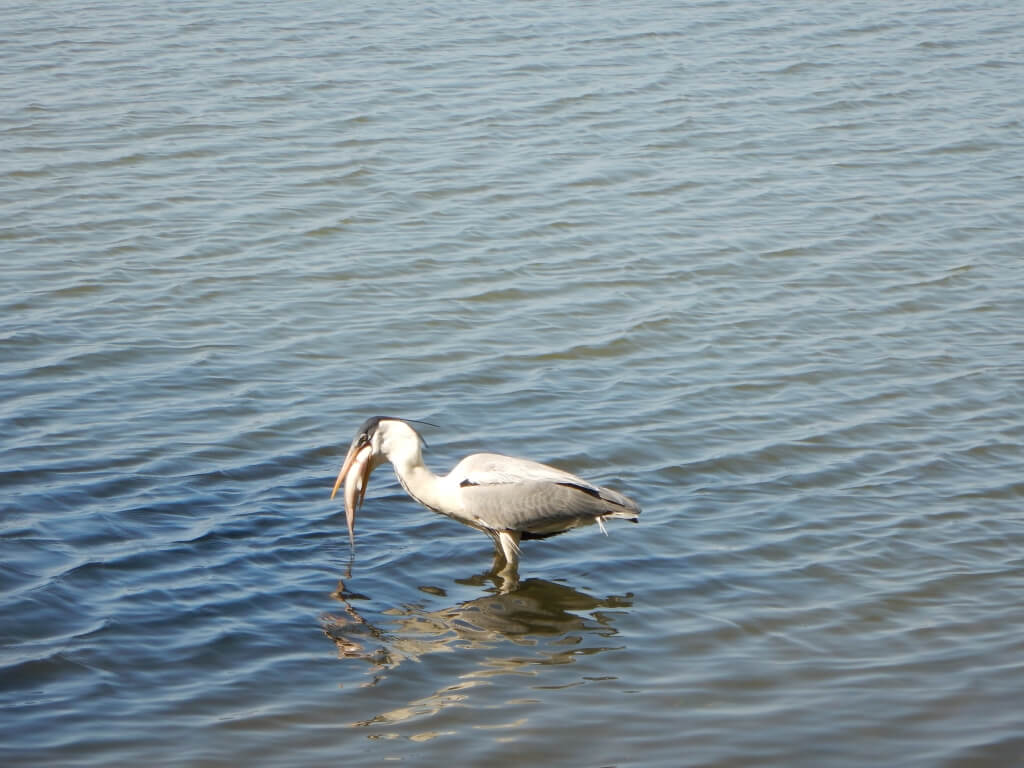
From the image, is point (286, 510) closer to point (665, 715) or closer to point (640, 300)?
point (665, 715)

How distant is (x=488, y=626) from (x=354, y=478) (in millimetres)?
1138

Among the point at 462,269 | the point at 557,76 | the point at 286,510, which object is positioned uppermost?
the point at 557,76

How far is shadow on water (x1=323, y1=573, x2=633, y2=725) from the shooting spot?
229 inches

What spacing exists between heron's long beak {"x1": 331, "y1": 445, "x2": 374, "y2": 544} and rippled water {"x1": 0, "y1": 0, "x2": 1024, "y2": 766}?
0.79 feet

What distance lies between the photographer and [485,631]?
6199mm

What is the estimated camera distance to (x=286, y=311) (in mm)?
10266

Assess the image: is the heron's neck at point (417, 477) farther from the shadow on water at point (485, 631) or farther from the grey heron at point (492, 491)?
the shadow on water at point (485, 631)

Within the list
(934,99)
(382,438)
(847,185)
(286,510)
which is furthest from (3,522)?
(934,99)

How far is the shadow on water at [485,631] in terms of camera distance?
229 inches

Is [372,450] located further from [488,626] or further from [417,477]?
[488,626]

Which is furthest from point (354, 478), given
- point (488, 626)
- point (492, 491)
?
point (488, 626)

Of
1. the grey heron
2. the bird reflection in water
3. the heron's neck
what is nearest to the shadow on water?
the bird reflection in water

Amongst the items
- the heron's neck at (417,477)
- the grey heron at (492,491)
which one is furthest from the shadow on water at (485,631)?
the heron's neck at (417,477)

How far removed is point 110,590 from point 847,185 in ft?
30.3
